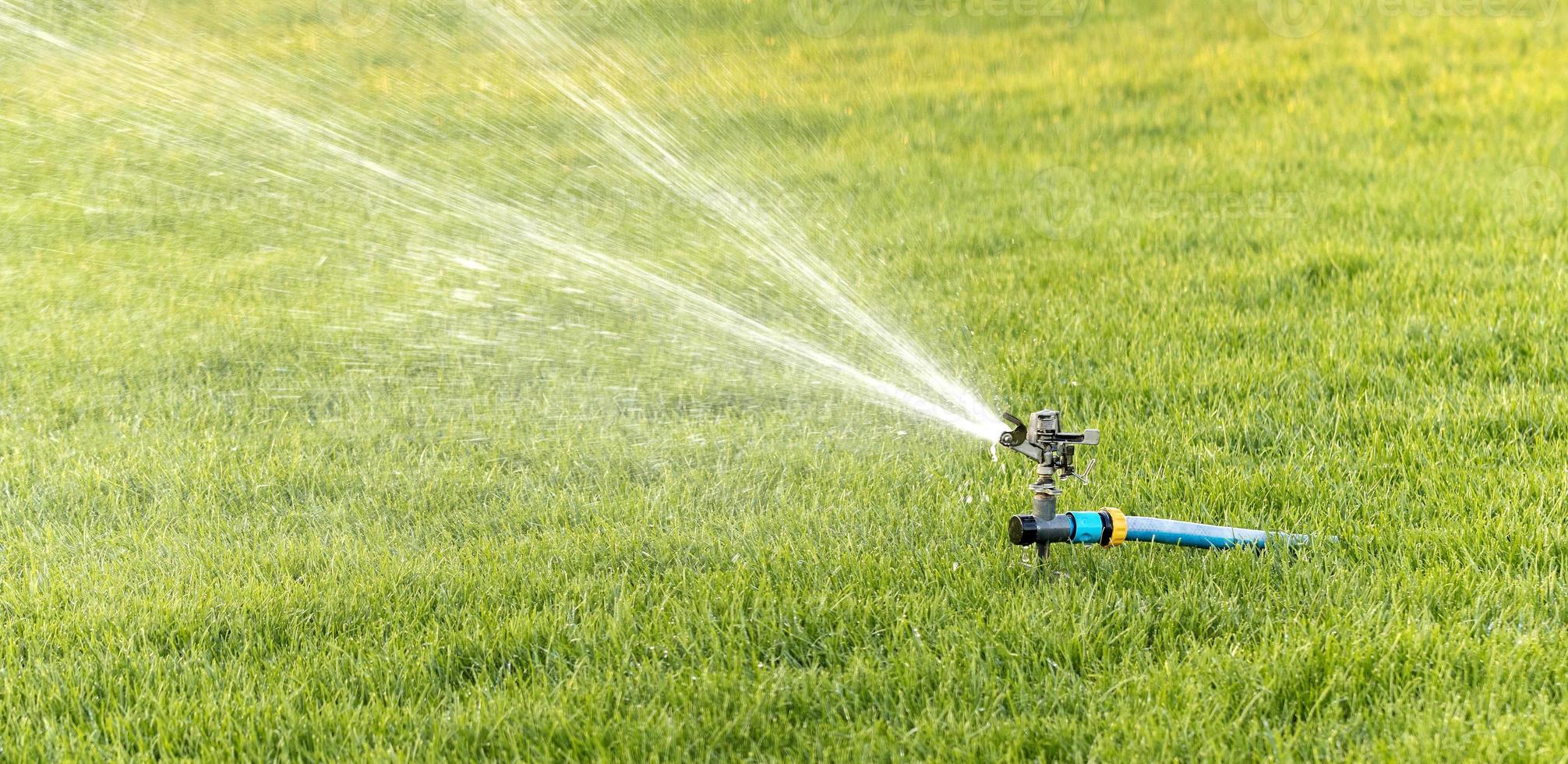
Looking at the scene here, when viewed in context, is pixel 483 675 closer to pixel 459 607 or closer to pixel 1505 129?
pixel 459 607

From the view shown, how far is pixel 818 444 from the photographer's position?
4195 mm

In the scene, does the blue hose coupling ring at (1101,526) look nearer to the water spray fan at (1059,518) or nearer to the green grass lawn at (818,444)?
the water spray fan at (1059,518)

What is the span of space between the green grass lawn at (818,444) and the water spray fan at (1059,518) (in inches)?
4.3

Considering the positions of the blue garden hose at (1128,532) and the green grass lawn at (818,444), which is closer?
the green grass lawn at (818,444)

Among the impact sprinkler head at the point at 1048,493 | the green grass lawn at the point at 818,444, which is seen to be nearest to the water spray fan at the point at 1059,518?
the impact sprinkler head at the point at 1048,493

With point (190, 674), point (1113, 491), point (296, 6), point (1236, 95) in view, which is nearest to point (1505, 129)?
point (1236, 95)

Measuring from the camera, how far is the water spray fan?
2.96 meters

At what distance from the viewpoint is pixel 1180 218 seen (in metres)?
6.66

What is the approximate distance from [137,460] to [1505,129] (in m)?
7.67

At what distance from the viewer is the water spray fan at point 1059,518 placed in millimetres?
2957

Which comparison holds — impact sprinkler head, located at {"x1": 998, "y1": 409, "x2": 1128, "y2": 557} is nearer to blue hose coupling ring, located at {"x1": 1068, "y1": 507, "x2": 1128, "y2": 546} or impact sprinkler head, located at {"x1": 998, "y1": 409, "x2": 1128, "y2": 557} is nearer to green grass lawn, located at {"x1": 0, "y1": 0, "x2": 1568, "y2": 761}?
blue hose coupling ring, located at {"x1": 1068, "y1": 507, "x2": 1128, "y2": 546}

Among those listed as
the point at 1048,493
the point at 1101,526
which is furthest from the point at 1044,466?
the point at 1101,526

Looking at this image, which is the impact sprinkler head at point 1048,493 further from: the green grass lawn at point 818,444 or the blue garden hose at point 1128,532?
the green grass lawn at point 818,444

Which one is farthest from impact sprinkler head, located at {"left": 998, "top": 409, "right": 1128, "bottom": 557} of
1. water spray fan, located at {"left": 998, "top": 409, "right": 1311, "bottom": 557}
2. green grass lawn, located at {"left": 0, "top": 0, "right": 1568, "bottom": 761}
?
green grass lawn, located at {"left": 0, "top": 0, "right": 1568, "bottom": 761}
